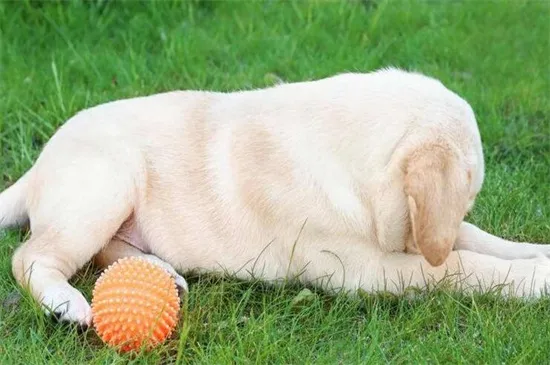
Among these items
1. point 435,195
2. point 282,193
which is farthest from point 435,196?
point 282,193

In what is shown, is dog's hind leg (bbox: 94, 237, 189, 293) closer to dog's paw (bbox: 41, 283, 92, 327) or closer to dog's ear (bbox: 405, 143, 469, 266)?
dog's paw (bbox: 41, 283, 92, 327)

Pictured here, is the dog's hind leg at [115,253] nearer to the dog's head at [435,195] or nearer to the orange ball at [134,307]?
the orange ball at [134,307]

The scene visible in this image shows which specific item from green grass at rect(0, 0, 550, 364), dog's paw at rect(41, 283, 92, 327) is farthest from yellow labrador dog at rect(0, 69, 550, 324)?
green grass at rect(0, 0, 550, 364)

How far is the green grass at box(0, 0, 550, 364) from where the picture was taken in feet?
10.5

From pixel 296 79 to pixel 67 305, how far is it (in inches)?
112

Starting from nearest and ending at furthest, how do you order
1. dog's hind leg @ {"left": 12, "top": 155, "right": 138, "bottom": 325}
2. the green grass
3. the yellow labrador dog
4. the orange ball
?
the orange ball, the green grass, the yellow labrador dog, dog's hind leg @ {"left": 12, "top": 155, "right": 138, "bottom": 325}

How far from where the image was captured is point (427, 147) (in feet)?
10.7

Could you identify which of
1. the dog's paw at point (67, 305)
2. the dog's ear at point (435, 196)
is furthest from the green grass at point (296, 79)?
the dog's ear at point (435, 196)

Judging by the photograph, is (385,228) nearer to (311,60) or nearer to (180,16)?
(311,60)

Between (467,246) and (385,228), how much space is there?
0.61 meters

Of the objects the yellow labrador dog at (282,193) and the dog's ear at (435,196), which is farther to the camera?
the yellow labrador dog at (282,193)

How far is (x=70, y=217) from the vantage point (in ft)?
11.7

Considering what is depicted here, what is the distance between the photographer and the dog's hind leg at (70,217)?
3510mm

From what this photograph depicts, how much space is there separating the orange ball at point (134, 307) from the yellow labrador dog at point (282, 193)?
0.56 feet
